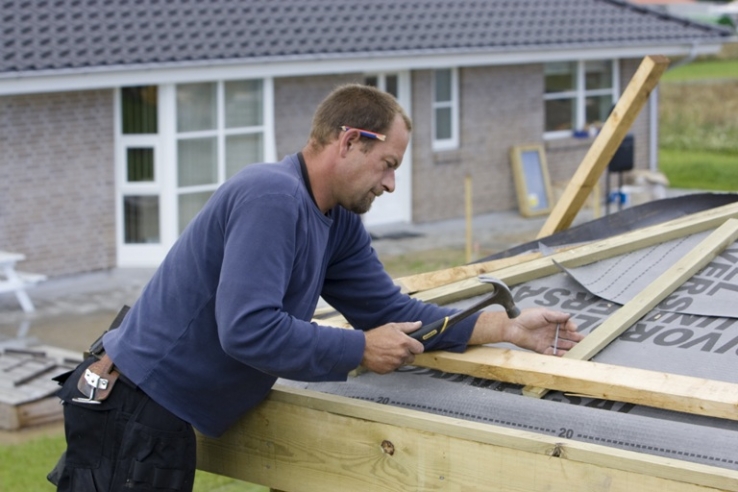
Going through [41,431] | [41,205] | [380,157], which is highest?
[380,157]

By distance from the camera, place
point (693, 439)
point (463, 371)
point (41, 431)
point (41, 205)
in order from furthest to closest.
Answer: point (41, 205)
point (41, 431)
point (463, 371)
point (693, 439)

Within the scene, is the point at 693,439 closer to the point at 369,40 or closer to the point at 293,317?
the point at 293,317

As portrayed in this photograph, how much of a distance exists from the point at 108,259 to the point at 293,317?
439 inches

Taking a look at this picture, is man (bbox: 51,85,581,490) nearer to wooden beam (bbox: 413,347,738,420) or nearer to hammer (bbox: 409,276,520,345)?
hammer (bbox: 409,276,520,345)

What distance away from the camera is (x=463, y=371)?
147 inches

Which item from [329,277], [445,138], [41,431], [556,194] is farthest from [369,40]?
[329,277]

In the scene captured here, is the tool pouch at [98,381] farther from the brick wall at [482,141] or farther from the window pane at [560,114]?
the window pane at [560,114]

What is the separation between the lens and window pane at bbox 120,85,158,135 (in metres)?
14.2

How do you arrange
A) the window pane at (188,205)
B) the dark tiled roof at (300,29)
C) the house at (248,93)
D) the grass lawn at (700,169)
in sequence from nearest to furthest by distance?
the house at (248,93), the dark tiled roof at (300,29), the window pane at (188,205), the grass lawn at (700,169)

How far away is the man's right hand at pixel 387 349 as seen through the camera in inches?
134

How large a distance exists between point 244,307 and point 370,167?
58 centimetres

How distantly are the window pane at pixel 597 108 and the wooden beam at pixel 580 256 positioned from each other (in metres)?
15.8

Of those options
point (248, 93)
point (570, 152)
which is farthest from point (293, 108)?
point (570, 152)

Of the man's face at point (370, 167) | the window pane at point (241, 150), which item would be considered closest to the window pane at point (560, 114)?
the window pane at point (241, 150)
